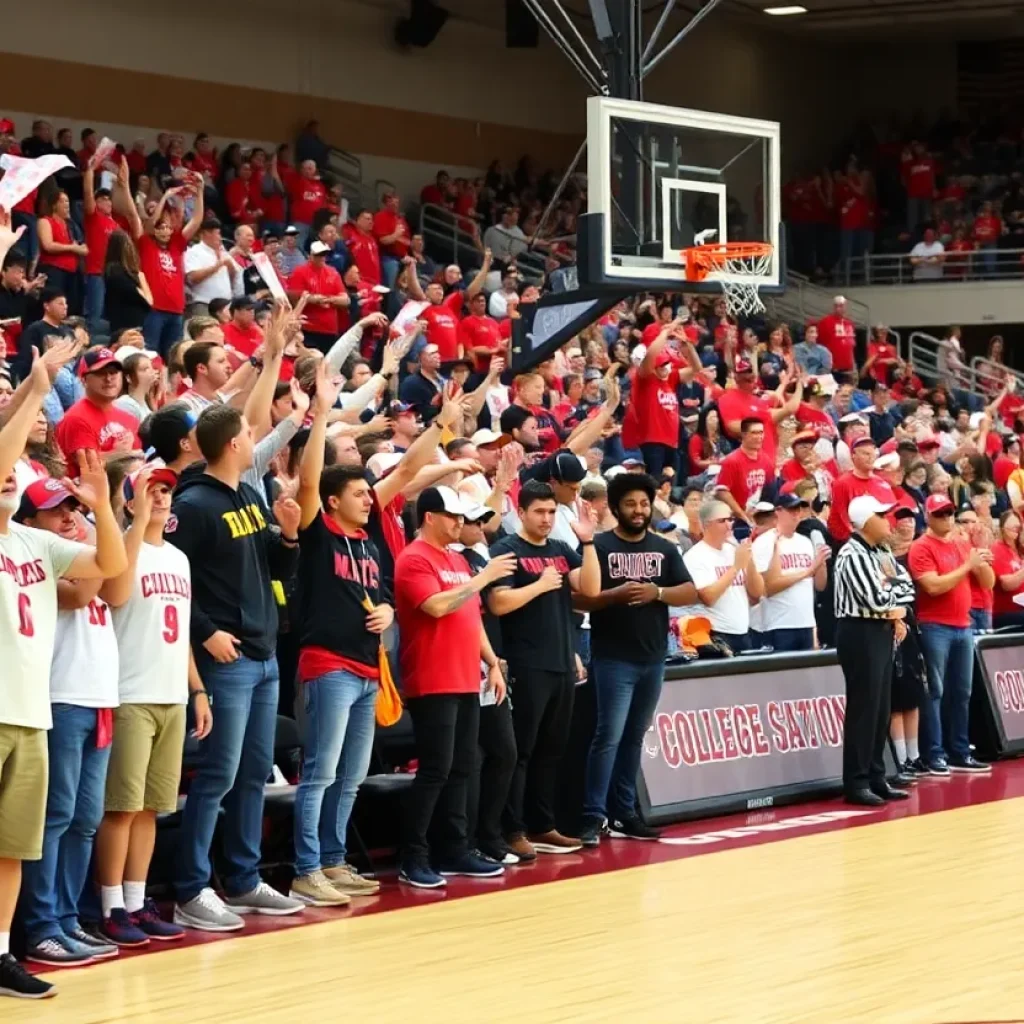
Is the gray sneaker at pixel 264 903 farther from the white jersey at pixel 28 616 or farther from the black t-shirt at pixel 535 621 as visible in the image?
the black t-shirt at pixel 535 621

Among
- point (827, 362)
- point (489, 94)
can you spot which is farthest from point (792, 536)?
point (489, 94)

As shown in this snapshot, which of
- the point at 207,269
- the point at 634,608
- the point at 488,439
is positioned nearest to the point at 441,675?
the point at 634,608

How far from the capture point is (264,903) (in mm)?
8727

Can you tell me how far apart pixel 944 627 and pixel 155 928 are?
747 centimetres

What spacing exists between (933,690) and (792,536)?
1467 millimetres

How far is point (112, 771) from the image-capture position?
7984mm

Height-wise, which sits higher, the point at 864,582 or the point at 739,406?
the point at 739,406

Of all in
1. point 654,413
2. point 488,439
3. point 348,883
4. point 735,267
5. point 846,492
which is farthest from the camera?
point 654,413

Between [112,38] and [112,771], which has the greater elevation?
[112,38]

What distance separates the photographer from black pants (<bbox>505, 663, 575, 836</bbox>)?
10438 millimetres

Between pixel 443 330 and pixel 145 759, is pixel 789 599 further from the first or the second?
pixel 145 759

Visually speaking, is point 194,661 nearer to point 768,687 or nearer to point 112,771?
point 112,771

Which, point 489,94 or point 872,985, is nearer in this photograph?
point 872,985

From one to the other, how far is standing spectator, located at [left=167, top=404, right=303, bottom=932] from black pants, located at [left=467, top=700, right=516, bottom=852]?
152cm
